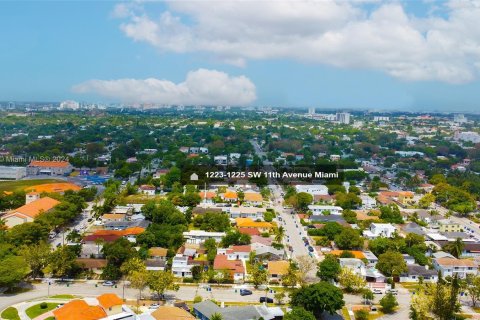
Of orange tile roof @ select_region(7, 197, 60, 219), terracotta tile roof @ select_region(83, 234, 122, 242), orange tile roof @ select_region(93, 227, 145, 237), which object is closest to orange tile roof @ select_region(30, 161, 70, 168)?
orange tile roof @ select_region(7, 197, 60, 219)

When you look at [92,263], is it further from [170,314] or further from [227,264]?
[170,314]

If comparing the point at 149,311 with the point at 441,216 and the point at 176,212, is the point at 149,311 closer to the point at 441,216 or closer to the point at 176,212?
the point at 176,212

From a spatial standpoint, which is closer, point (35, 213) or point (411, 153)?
point (35, 213)

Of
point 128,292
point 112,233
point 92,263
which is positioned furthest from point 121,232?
point 128,292

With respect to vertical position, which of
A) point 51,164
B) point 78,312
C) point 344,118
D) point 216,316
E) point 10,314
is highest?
point 344,118

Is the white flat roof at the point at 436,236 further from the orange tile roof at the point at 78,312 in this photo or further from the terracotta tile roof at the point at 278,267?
the orange tile roof at the point at 78,312

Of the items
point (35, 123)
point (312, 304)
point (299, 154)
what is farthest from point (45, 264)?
point (35, 123)

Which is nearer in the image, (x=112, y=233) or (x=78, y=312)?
(x=78, y=312)
